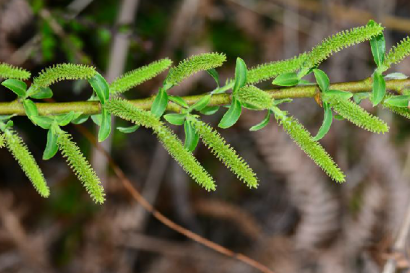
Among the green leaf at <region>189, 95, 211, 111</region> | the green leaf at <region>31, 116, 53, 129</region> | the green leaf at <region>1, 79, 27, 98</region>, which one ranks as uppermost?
the green leaf at <region>189, 95, 211, 111</region>

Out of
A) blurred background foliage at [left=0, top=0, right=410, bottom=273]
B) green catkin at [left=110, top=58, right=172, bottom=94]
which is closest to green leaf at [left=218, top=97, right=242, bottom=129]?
green catkin at [left=110, top=58, right=172, bottom=94]

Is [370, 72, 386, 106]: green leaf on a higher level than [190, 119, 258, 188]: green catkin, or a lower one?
higher

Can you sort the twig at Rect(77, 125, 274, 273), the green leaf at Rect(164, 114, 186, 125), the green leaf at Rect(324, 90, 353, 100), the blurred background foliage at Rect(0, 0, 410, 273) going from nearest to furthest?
the green leaf at Rect(324, 90, 353, 100) < the green leaf at Rect(164, 114, 186, 125) < the twig at Rect(77, 125, 274, 273) < the blurred background foliage at Rect(0, 0, 410, 273)

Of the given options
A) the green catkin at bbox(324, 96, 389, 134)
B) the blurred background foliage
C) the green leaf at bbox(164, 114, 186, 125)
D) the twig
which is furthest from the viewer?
the blurred background foliage

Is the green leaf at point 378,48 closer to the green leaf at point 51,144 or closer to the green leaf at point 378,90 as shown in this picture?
the green leaf at point 378,90

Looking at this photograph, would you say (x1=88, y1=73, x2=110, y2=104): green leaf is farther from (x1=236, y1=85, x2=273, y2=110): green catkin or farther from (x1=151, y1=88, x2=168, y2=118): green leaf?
(x1=236, y1=85, x2=273, y2=110): green catkin

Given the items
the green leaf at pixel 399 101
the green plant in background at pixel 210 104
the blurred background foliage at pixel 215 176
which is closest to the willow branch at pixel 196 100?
the green plant in background at pixel 210 104
